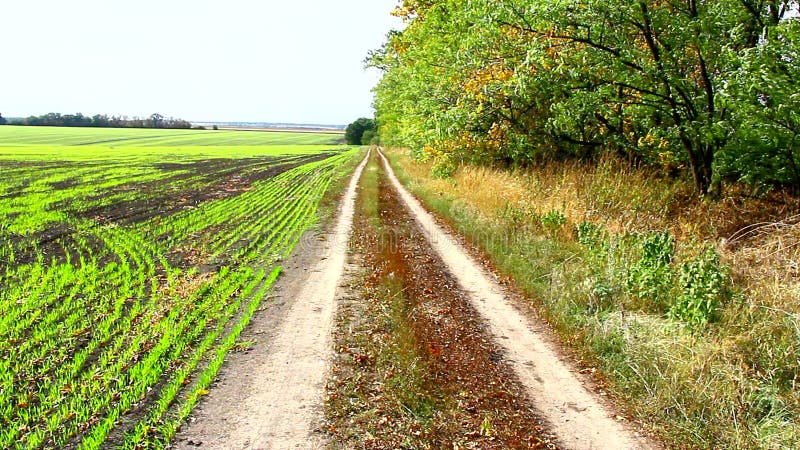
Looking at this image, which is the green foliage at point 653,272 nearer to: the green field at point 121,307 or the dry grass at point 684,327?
the dry grass at point 684,327

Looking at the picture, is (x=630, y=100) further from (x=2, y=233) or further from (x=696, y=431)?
(x=2, y=233)

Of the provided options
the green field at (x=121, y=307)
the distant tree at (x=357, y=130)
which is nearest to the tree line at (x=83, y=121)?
the distant tree at (x=357, y=130)

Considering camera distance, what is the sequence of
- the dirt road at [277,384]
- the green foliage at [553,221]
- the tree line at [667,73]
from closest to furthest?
1. the dirt road at [277,384]
2. the tree line at [667,73]
3. the green foliage at [553,221]

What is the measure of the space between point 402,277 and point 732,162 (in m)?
6.94

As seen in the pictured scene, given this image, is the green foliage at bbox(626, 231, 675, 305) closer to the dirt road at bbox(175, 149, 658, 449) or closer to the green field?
the dirt road at bbox(175, 149, 658, 449)

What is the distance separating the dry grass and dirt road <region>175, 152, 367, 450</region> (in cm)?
326

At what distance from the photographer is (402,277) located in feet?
30.5

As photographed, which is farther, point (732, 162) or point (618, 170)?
point (618, 170)

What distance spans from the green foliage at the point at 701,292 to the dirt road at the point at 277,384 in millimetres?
4396

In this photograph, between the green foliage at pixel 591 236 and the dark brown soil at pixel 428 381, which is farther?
the green foliage at pixel 591 236

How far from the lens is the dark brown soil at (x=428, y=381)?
4.55 metres

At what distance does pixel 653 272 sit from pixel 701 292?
924mm

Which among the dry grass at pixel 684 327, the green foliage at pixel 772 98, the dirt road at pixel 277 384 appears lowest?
the dirt road at pixel 277 384

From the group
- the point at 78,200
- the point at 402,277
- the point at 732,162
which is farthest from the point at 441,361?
the point at 78,200
